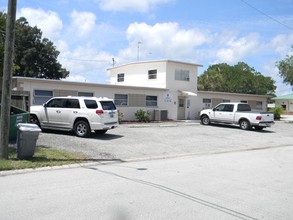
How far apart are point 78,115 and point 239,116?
43.1 feet

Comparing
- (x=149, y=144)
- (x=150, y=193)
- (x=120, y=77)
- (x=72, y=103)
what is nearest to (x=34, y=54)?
(x=120, y=77)

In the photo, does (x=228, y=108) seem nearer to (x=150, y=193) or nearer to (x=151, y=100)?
(x=151, y=100)

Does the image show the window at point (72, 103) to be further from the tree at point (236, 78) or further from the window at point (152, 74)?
the tree at point (236, 78)

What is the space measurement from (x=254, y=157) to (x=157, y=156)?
3612 mm

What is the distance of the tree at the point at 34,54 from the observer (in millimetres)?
47188

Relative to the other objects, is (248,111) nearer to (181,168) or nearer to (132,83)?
(132,83)

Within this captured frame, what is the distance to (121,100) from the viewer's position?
27.2 m

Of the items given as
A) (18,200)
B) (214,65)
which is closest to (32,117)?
(18,200)

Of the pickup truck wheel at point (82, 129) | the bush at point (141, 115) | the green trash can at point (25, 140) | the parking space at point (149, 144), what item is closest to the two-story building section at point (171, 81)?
the bush at point (141, 115)

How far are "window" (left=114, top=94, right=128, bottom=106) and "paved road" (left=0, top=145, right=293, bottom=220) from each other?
16.1 metres

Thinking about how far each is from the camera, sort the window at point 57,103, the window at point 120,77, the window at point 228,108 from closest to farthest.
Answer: the window at point 57,103 < the window at point 228,108 < the window at point 120,77

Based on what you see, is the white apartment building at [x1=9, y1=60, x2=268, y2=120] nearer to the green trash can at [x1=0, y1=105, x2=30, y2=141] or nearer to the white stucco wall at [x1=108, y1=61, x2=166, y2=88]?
the white stucco wall at [x1=108, y1=61, x2=166, y2=88]

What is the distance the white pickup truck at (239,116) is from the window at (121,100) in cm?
605

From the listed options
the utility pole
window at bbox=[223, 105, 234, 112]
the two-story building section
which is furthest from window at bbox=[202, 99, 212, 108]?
the utility pole
